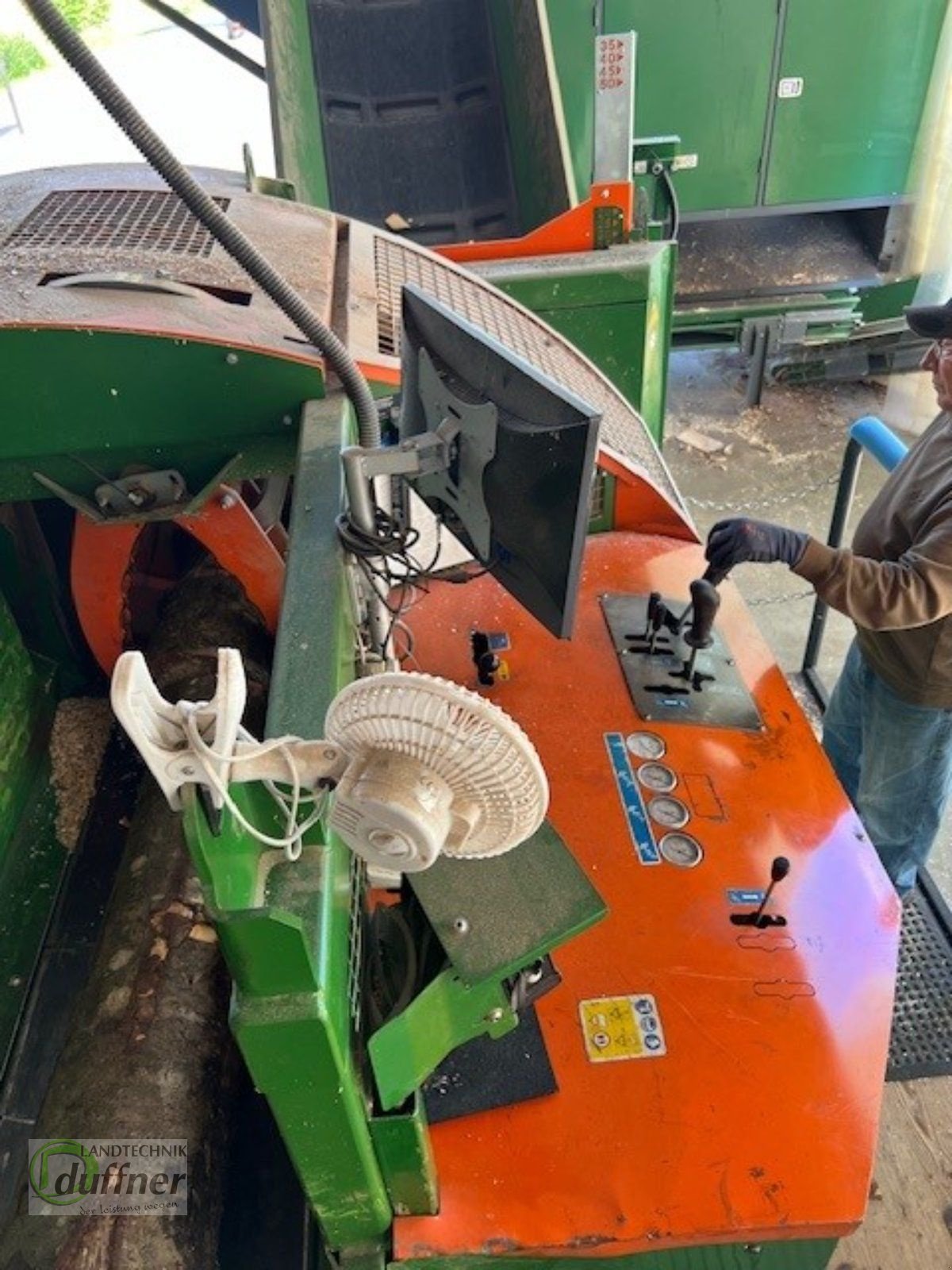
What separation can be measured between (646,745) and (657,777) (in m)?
0.08

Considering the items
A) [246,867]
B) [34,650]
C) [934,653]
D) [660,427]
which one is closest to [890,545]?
[934,653]

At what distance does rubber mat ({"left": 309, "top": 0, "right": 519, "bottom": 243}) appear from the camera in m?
3.77

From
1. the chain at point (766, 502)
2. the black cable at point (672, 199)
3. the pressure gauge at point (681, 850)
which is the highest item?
the black cable at point (672, 199)

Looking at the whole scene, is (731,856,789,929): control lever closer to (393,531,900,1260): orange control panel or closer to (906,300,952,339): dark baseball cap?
(393,531,900,1260): orange control panel

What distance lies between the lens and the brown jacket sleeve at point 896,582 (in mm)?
1825

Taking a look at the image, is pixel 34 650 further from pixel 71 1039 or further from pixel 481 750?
pixel 481 750

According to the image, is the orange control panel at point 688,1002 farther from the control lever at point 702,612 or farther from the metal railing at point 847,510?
the metal railing at point 847,510

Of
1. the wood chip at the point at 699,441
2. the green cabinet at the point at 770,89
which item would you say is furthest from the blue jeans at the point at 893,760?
the green cabinet at the point at 770,89

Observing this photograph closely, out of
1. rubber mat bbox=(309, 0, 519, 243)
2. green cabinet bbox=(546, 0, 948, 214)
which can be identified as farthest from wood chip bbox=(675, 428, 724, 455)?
rubber mat bbox=(309, 0, 519, 243)

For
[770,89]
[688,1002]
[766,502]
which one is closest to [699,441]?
[766,502]

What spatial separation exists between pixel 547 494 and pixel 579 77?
11.8 feet

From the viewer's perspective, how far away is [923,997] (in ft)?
7.91

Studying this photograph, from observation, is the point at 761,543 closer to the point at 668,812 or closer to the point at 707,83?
the point at 668,812

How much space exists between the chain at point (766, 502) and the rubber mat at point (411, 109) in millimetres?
1478
